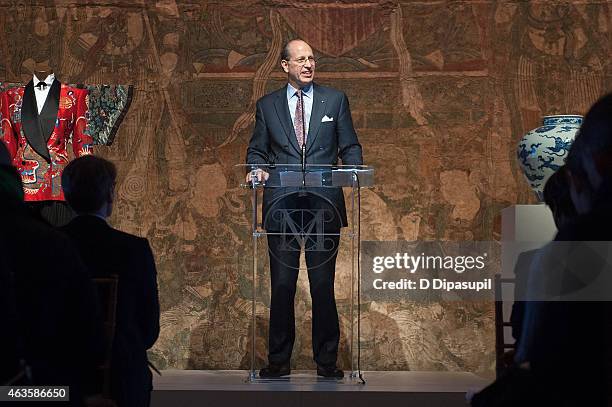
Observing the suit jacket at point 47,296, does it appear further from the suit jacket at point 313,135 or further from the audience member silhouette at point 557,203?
the suit jacket at point 313,135

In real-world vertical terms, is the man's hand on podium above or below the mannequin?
below

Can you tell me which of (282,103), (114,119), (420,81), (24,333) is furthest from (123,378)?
(420,81)

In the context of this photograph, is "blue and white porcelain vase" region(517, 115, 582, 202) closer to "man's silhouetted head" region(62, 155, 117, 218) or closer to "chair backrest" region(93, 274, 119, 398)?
"man's silhouetted head" region(62, 155, 117, 218)

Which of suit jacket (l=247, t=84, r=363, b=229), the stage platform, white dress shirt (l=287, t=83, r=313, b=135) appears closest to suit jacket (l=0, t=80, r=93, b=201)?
suit jacket (l=247, t=84, r=363, b=229)

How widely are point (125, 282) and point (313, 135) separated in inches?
91.3

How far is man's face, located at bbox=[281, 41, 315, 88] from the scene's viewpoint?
506cm

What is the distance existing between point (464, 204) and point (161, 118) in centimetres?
200

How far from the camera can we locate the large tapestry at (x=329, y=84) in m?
6.42

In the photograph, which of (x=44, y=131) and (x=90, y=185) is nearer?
(x=90, y=185)

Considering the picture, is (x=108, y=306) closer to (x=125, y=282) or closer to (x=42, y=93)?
(x=125, y=282)

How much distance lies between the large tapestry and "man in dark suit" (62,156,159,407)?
345 centimetres

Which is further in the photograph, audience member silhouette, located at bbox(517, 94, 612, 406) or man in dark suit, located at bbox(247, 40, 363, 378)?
man in dark suit, located at bbox(247, 40, 363, 378)

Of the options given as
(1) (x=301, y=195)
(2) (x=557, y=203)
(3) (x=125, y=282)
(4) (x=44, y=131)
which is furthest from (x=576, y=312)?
(4) (x=44, y=131)

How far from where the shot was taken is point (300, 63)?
200 inches
